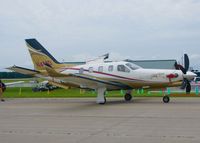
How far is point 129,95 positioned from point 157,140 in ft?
48.2

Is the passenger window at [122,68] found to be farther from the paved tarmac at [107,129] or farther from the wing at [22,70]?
the paved tarmac at [107,129]

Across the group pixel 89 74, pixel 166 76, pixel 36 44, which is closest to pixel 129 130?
pixel 166 76

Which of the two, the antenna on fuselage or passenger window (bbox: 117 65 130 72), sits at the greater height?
the antenna on fuselage

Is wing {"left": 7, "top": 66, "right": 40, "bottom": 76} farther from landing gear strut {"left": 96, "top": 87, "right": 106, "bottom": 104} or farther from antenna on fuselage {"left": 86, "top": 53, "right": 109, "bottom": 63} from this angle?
landing gear strut {"left": 96, "top": 87, "right": 106, "bottom": 104}

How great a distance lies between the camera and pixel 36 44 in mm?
25891

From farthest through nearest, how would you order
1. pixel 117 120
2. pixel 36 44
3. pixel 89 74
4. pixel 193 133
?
pixel 36 44 < pixel 89 74 < pixel 117 120 < pixel 193 133

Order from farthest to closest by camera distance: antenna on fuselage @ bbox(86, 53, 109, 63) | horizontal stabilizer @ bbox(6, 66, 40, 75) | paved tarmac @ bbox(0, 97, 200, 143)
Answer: antenna on fuselage @ bbox(86, 53, 109, 63)
horizontal stabilizer @ bbox(6, 66, 40, 75)
paved tarmac @ bbox(0, 97, 200, 143)

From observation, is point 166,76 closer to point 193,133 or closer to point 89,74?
point 89,74

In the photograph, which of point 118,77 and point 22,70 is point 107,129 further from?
point 22,70

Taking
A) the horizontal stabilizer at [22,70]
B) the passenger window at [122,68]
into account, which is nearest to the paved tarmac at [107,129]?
the passenger window at [122,68]

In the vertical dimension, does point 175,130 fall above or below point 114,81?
below

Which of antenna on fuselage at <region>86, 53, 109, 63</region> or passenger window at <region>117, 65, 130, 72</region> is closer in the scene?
passenger window at <region>117, 65, 130, 72</region>

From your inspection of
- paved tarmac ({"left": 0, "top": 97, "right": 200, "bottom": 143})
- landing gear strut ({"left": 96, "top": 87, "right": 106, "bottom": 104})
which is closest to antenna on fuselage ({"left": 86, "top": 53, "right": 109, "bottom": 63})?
landing gear strut ({"left": 96, "top": 87, "right": 106, "bottom": 104})

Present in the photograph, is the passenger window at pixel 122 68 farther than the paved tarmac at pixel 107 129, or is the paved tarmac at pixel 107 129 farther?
the passenger window at pixel 122 68
